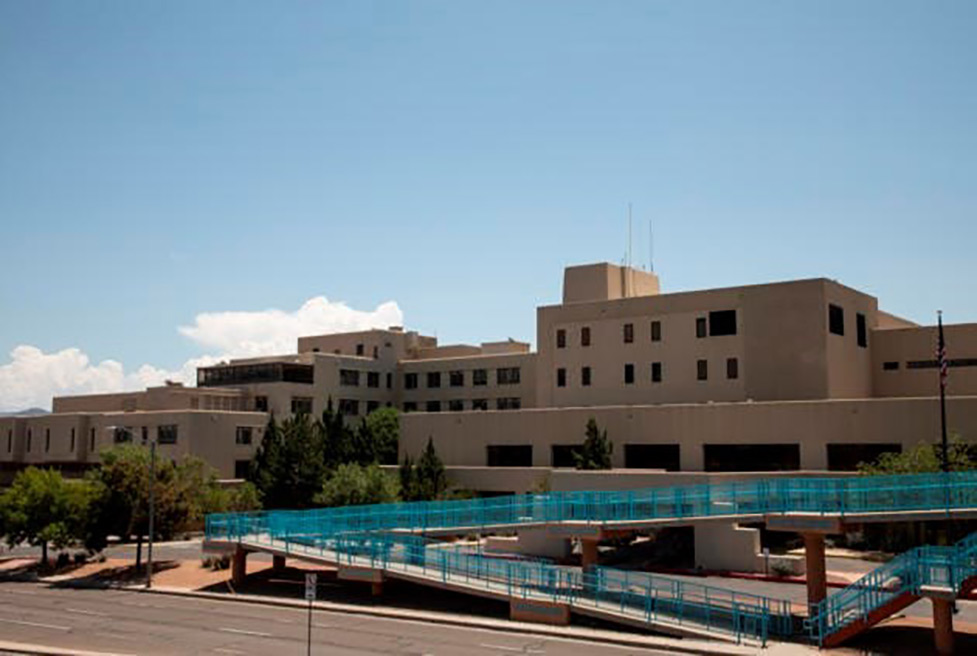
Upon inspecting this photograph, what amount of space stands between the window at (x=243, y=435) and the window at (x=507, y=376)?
23.6 metres

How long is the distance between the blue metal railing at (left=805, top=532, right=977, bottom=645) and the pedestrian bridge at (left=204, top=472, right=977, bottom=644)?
63mm

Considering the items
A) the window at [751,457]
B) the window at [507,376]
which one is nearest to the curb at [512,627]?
the window at [751,457]

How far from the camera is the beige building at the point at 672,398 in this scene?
56.8 meters

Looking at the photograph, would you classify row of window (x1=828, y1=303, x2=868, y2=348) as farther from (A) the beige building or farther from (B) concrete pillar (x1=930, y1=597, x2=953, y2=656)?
(B) concrete pillar (x1=930, y1=597, x2=953, y2=656)

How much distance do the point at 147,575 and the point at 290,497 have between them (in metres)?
22.5

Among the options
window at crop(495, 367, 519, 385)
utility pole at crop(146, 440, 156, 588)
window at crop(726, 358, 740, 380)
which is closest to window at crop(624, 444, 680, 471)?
window at crop(726, 358, 740, 380)

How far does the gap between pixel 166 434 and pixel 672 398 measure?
40.0 m

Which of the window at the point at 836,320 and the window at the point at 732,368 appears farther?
the window at the point at 732,368

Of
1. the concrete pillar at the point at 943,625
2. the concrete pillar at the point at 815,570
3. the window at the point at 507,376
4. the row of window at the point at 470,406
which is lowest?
the concrete pillar at the point at 943,625

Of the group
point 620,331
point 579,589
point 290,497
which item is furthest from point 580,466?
point 579,589

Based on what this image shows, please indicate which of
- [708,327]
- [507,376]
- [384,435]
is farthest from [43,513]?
[507,376]

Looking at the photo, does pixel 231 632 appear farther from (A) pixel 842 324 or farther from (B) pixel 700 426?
(A) pixel 842 324

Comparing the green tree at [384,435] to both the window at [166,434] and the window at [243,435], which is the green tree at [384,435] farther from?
the window at [166,434]

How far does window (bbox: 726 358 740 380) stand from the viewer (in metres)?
64.3
